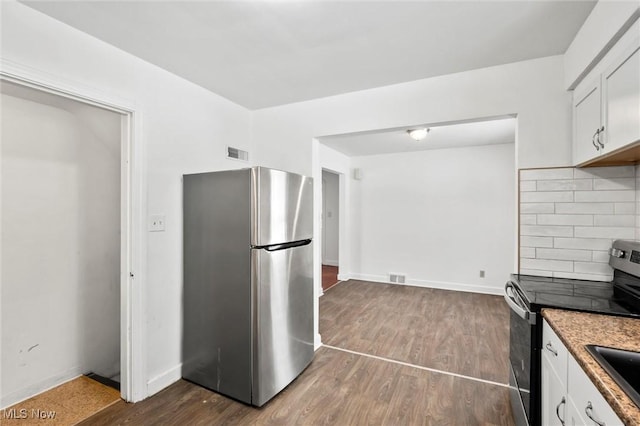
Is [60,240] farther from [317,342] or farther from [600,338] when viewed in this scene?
[600,338]

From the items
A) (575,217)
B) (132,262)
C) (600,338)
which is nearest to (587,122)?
(575,217)

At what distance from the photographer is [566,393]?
1.09 m

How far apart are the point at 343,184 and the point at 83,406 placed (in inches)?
180

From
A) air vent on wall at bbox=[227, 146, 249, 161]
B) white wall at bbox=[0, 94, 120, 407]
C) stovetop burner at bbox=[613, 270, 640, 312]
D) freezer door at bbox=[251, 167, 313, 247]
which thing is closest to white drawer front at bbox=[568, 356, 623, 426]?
stovetop burner at bbox=[613, 270, 640, 312]

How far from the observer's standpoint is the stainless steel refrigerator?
6.57ft

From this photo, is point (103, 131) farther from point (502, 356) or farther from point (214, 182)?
point (502, 356)

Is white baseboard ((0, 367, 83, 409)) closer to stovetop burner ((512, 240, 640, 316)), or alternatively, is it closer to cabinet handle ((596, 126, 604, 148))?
stovetop burner ((512, 240, 640, 316))

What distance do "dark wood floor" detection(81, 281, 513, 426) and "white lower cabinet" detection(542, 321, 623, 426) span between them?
78 centimetres

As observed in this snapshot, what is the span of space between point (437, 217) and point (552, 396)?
3958 mm

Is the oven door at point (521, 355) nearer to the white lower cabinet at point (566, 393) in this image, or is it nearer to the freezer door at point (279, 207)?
the white lower cabinet at point (566, 393)

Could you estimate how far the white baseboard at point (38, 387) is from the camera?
204cm

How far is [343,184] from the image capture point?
559 centimetres

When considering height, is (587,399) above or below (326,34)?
below

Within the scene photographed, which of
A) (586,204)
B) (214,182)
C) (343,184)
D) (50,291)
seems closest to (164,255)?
(214,182)
